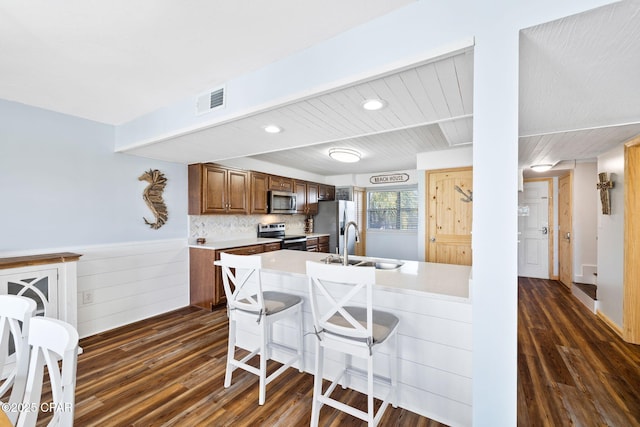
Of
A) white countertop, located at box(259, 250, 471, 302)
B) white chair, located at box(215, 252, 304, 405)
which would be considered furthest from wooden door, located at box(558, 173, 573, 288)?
white chair, located at box(215, 252, 304, 405)

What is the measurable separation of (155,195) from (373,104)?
311cm

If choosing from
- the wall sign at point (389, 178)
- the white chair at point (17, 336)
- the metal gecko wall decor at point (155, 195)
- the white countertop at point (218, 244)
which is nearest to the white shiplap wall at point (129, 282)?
the white countertop at point (218, 244)

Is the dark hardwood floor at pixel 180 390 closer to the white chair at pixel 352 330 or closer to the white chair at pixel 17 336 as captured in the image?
the white chair at pixel 352 330

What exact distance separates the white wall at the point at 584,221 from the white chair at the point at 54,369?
6412mm

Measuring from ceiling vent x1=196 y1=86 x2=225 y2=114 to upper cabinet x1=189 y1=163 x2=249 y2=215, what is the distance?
1.67 meters

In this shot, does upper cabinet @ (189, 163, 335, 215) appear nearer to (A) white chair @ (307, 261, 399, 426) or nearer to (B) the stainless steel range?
(B) the stainless steel range

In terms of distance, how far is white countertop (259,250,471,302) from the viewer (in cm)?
169

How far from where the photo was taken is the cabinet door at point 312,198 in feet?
19.5

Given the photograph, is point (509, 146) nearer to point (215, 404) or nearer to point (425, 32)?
point (425, 32)

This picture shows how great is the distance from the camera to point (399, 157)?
4.77m

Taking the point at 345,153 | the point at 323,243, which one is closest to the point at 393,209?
the point at 323,243

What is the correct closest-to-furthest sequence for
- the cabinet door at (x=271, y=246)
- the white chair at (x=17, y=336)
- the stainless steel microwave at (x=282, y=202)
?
the white chair at (x=17, y=336) → the cabinet door at (x=271, y=246) → the stainless steel microwave at (x=282, y=202)

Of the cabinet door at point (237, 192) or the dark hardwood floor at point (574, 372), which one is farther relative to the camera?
the cabinet door at point (237, 192)

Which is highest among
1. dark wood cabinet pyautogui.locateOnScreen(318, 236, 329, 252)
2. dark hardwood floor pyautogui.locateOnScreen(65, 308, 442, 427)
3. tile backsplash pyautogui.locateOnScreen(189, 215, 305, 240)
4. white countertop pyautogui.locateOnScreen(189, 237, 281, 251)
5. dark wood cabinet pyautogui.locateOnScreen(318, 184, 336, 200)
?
dark wood cabinet pyautogui.locateOnScreen(318, 184, 336, 200)
